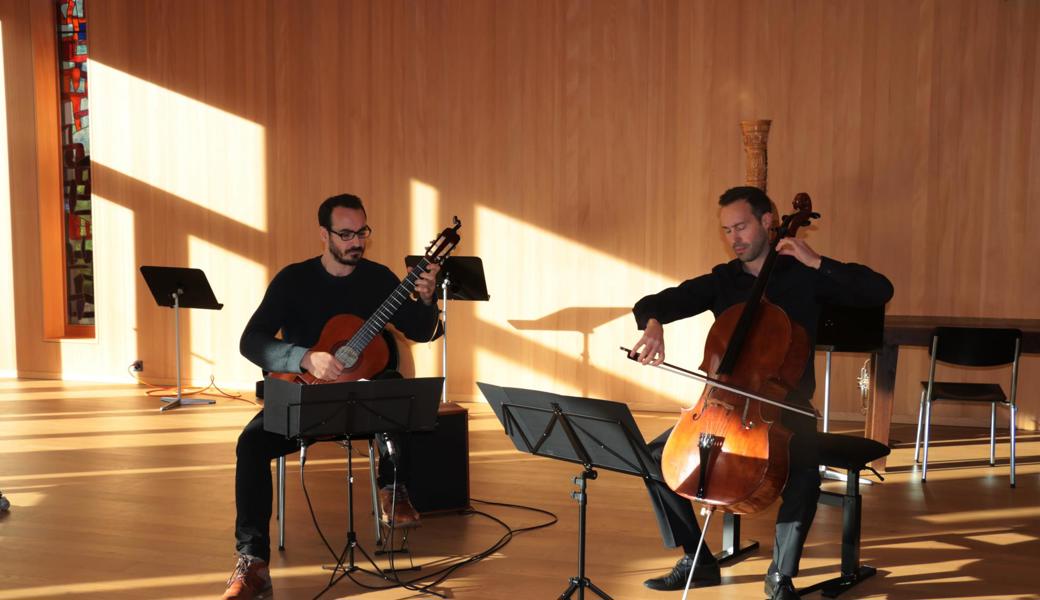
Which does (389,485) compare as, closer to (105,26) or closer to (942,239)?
(942,239)

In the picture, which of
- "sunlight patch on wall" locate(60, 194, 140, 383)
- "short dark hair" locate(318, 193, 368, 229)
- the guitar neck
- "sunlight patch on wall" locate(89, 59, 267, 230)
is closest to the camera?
the guitar neck

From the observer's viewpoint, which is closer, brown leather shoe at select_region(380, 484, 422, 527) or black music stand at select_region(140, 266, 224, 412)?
brown leather shoe at select_region(380, 484, 422, 527)

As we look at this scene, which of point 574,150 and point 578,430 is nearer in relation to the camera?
point 578,430

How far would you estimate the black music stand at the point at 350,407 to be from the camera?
9.64 ft

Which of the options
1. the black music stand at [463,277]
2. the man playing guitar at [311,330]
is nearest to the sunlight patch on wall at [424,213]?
the black music stand at [463,277]

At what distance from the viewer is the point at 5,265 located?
7961 millimetres

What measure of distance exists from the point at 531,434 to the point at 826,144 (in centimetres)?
411

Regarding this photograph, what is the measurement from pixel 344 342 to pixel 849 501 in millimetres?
1774

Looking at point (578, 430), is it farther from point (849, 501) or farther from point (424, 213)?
point (424, 213)

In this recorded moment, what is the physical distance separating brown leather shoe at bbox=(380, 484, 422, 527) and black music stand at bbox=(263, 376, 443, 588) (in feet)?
2.66

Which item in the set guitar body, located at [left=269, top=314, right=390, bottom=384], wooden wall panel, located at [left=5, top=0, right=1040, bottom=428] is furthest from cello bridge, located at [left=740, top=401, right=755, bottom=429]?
wooden wall panel, located at [left=5, top=0, right=1040, bottom=428]

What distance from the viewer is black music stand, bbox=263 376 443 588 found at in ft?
9.64

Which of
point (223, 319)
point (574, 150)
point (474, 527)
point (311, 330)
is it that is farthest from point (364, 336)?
point (223, 319)

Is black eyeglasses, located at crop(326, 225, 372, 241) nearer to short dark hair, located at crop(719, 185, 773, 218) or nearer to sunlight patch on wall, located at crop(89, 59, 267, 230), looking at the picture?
short dark hair, located at crop(719, 185, 773, 218)
